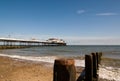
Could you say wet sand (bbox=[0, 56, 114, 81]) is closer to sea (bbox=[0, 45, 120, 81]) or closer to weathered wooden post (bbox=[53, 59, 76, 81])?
sea (bbox=[0, 45, 120, 81])

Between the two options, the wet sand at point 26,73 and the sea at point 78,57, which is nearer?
the wet sand at point 26,73

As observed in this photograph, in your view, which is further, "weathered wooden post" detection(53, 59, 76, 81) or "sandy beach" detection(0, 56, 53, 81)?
"sandy beach" detection(0, 56, 53, 81)

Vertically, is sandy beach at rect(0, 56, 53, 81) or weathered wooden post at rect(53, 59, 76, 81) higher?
weathered wooden post at rect(53, 59, 76, 81)

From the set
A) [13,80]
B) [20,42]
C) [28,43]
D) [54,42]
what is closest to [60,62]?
[13,80]

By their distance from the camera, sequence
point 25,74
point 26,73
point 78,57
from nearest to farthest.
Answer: point 25,74 → point 26,73 → point 78,57

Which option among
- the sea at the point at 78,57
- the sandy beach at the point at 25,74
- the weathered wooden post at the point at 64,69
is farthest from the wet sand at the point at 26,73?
the weathered wooden post at the point at 64,69

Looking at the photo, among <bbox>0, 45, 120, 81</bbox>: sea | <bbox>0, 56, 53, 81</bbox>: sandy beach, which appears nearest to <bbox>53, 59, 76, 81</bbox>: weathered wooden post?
<bbox>0, 56, 53, 81</bbox>: sandy beach

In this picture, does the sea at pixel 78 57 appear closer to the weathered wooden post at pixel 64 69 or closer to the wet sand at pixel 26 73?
the wet sand at pixel 26 73

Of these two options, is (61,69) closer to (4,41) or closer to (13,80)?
(13,80)

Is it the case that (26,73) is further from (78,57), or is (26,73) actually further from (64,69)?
(78,57)

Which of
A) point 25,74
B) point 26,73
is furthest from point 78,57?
point 25,74

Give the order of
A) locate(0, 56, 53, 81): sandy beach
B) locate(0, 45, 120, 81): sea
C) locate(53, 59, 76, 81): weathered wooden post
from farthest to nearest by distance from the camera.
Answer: locate(0, 45, 120, 81): sea, locate(0, 56, 53, 81): sandy beach, locate(53, 59, 76, 81): weathered wooden post

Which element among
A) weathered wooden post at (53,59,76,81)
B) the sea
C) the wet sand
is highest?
weathered wooden post at (53,59,76,81)

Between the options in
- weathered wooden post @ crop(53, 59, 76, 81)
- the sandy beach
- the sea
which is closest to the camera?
weathered wooden post @ crop(53, 59, 76, 81)
